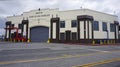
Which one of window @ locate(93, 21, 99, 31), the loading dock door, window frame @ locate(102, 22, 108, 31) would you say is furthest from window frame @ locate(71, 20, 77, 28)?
window frame @ locate(102, 22, 108, 31)

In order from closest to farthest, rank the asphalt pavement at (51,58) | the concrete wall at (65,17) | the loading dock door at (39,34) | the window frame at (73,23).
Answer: the asphalt pavement at (51,58)
the window frame at (73,23)
the concrete wall at (65,17)
the loading dock door at (39,34)

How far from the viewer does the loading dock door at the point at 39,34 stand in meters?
51.5

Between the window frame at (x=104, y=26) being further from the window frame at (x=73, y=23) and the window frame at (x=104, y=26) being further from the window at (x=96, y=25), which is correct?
the window frame at (x=73, y=23)

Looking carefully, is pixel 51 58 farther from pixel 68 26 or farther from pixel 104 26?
pixel 104 26

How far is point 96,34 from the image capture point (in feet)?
159

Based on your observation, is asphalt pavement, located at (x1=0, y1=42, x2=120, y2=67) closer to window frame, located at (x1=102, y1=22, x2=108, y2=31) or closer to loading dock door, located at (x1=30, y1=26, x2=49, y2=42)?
loading dock door, located at (x1=30, y1=26, x2=49, y2=42)

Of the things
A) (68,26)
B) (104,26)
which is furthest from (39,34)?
(104,26)

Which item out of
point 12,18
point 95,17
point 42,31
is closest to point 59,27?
point 42,31

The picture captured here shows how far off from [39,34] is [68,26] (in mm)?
9309

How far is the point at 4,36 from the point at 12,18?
6.62 metres

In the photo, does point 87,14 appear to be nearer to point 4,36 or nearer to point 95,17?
point 95,17

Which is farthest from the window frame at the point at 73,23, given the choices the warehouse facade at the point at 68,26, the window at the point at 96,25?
the window at the point at 96,25

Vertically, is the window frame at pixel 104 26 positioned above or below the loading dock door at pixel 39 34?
above

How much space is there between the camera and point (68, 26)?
48625 mm
